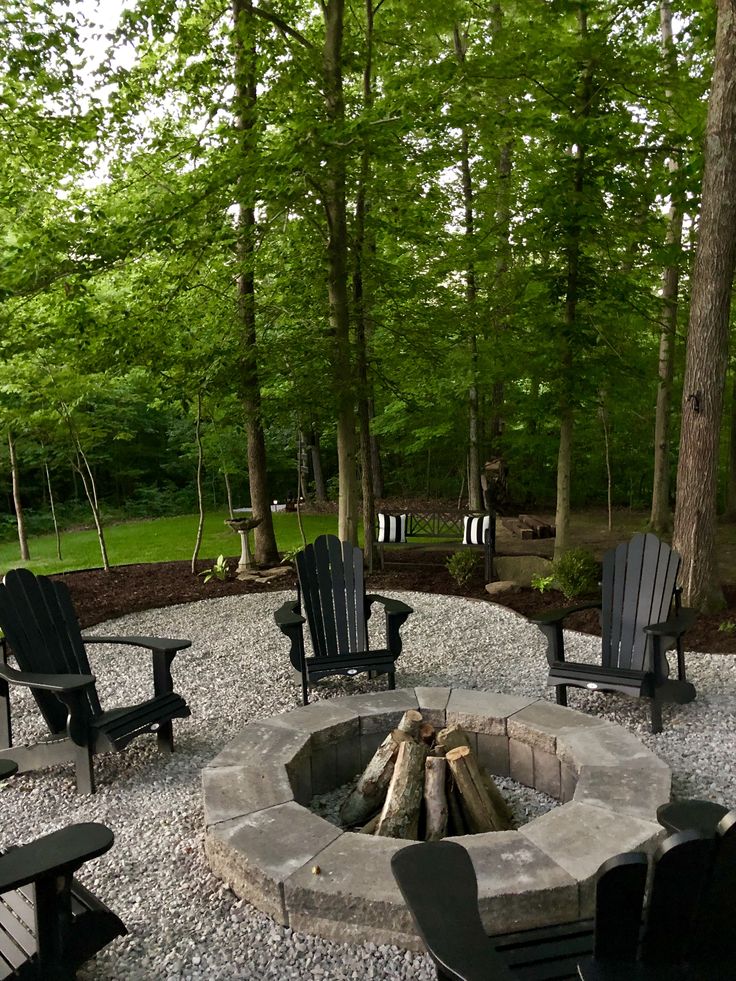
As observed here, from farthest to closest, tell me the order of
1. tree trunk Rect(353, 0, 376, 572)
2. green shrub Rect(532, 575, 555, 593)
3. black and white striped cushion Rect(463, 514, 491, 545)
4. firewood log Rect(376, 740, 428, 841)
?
1. black and white striped cushion Rect(463, 514, 491, 545)
2. tree trunk Rect(353, 0, 376, 572)
3. green shrub Rect(532, 575, 555, 593)
4. firewood log Rect(376, 740, 428, 841)

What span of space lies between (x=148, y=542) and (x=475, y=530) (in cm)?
605

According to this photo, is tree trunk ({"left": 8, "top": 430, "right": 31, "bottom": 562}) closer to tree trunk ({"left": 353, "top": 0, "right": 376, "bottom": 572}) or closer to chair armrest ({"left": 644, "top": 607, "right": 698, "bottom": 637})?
tree trunk ({"left": 353, "top": 0, "right": 376, "bottom": 572})

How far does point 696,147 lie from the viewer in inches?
265

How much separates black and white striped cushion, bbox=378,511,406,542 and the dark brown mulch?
12.1 inches

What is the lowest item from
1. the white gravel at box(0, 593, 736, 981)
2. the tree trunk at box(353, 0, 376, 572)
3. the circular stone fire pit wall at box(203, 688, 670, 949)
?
the white gravel at box(0, 593, 736, 981)

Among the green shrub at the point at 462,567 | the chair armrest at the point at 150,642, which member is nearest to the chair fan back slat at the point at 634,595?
the chair armrest at the point at 150,642

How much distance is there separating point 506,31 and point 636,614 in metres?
5.40

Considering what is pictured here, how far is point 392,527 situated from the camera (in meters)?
8.22

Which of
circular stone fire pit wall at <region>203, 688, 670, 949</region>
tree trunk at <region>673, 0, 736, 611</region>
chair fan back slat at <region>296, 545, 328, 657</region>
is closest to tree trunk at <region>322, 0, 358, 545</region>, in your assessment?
chair fan back slat at <region>296, 545, 328, 657</region>

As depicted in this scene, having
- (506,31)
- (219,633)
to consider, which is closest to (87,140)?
(506,31)

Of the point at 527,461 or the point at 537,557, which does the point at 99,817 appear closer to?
the point at 537,557

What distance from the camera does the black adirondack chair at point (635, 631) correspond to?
3.73 m

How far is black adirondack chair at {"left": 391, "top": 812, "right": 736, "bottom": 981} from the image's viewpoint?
1.29 m

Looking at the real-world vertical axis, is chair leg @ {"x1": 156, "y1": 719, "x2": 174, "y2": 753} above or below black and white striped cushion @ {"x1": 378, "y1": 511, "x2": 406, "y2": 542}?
below
